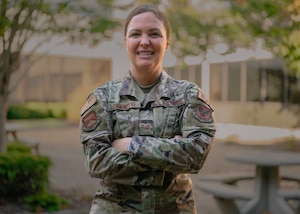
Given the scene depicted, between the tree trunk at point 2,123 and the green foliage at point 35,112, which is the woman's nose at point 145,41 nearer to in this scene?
the tree trunk at point 2,123

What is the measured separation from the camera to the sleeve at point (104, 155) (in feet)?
6.79

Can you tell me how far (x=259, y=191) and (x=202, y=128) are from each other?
4598 millimetres

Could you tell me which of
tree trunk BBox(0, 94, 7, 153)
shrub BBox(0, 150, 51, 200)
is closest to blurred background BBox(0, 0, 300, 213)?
tree trunk BBox(0, 94, 7, 153)

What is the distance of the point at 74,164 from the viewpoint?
12086 mm

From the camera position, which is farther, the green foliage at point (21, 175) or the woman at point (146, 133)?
the green foliage at point (21, 175)

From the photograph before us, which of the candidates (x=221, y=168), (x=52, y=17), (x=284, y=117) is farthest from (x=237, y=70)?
(x=52, y=17)

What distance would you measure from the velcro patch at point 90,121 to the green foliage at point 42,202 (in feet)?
14.0

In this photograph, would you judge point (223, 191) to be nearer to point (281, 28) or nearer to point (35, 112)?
point (281, 28)

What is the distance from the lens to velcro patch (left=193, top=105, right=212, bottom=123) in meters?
2.15

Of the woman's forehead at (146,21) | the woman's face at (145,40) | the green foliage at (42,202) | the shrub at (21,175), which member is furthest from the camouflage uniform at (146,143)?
the green foliage at (42,202)

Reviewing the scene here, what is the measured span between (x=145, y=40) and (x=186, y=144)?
1.53 feet

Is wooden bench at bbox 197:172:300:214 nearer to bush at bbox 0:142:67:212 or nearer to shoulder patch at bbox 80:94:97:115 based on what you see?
bush at bbox 0:142:67:212

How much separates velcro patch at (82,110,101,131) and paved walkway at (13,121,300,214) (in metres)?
4.29

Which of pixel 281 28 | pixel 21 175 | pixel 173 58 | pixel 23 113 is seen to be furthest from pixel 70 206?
pixel 23 113
